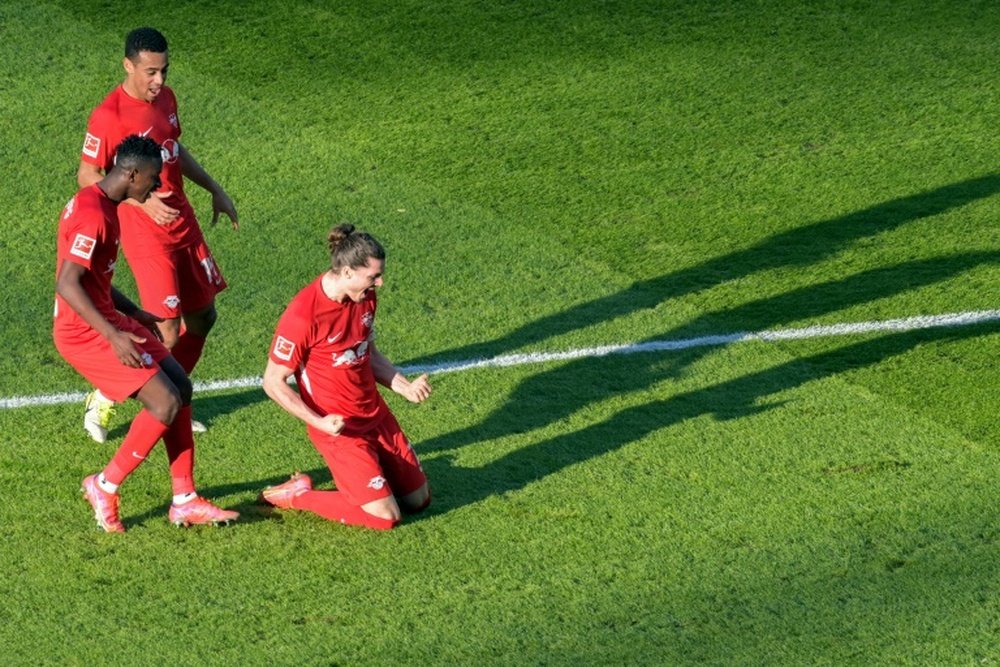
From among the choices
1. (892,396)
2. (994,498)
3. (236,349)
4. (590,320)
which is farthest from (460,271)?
(994,498)

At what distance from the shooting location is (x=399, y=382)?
22.1 feet

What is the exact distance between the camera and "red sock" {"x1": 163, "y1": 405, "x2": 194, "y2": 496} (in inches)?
265

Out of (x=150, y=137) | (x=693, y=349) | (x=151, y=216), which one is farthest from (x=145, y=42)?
(x=693, y=349)

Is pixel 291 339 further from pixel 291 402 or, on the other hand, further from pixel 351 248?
pixel 351 248

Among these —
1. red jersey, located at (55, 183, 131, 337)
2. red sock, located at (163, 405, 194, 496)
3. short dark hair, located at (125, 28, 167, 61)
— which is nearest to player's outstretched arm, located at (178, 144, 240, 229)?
short dark hair, located at (125, 28, 167, 61)

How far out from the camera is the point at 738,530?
6770mm

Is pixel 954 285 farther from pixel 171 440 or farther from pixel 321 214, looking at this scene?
pixel 171 440

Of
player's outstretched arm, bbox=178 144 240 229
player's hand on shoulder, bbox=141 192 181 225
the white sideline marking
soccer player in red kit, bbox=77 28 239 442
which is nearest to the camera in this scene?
player's hand on shoulder, bbox=141 192 181 225

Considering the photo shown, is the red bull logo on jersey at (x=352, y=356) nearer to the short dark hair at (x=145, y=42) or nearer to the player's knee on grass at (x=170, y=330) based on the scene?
the player's knee on grass at (x=170, y=330)

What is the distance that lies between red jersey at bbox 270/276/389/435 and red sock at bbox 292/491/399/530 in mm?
296

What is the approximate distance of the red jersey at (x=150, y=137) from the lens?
7492 mm

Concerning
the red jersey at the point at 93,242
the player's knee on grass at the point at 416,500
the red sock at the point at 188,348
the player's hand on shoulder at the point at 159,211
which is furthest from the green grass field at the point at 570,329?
the player's hand on shoulder at the point at 159,211

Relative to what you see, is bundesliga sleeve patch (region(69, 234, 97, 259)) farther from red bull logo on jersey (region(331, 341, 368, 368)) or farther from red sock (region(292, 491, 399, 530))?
red sock (region(292, 491, 399, 530))

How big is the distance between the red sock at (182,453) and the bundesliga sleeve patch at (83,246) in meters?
0.81
